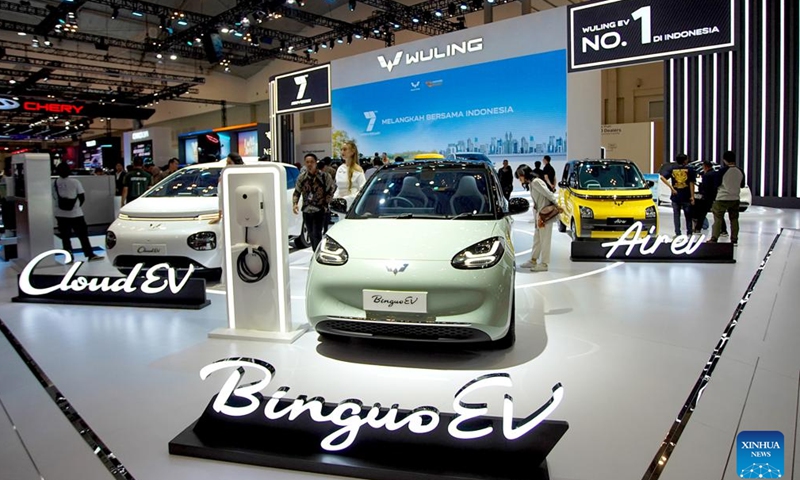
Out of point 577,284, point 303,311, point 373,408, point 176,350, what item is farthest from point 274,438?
point 577,284

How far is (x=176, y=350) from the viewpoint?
3.86 metres

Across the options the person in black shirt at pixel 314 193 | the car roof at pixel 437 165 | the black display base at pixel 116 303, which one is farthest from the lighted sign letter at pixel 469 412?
the person in black shirt at pixel 314 193

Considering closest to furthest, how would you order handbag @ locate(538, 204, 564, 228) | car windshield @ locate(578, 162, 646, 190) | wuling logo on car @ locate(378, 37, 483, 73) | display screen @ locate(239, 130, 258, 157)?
1. handbag @ locate(538, 204, 564, 228)
2. car windshield @ locate(578, 162, 646, 190)
3. wuling logo on car @ locate(378, 37, 483, 73)
4. display screen @ locate(239, 130, 258, 157)

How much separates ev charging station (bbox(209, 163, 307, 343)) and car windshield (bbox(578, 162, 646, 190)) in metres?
5.93

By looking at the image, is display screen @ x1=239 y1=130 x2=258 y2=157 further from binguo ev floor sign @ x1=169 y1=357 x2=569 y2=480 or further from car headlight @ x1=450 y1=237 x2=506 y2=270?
binguo ev floor sign @ x1=169 y1=357 x2=569 y2=480

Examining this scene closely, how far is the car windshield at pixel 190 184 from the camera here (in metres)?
6.46

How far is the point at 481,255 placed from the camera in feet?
11.1

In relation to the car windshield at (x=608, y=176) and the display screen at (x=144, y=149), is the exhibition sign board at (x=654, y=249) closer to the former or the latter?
the car windshield at (x=608, y=176)

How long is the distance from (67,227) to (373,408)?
22.2 ft

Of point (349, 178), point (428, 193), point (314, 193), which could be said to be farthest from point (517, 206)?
point (349, 178)

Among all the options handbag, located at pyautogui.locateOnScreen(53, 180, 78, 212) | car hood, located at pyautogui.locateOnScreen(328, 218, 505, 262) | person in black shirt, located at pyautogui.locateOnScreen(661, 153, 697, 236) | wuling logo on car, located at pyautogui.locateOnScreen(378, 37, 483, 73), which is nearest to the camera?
car hood, located at pyautogui.locateOnScreen(328, 218, 505, 262)

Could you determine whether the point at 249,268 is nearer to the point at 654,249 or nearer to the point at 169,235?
the point at 169,235

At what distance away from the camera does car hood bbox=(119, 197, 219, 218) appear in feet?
18.9

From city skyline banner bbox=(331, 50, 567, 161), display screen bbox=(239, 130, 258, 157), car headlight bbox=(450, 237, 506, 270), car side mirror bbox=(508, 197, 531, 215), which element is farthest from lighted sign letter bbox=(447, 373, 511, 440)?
display screen bbox=(239, 130, 258, 157)
